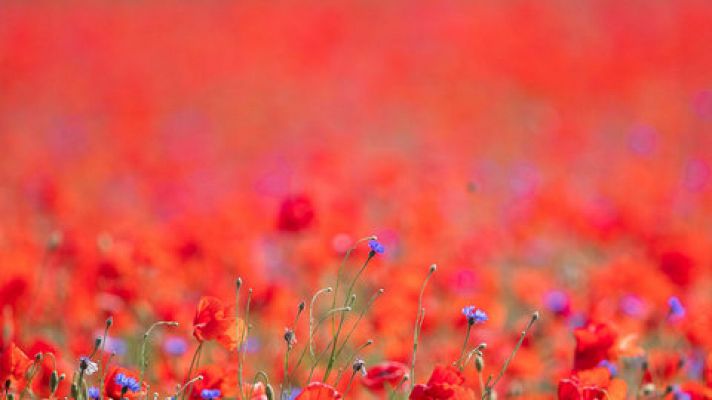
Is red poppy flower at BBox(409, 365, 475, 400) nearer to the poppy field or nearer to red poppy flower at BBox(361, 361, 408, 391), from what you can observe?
the poppy field

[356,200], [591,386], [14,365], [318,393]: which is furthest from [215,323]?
[356,200]

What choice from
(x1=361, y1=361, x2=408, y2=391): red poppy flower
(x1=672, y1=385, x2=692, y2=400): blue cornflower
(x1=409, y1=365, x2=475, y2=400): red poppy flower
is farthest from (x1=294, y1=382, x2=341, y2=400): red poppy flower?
(x1=672, y1=385, x2=692, y2=400): blue cornflower

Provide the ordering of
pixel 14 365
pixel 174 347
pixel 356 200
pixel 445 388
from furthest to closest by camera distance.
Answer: pixel 356 200 < pixel 174 347 < pixel 14 365 < pixel 445 388

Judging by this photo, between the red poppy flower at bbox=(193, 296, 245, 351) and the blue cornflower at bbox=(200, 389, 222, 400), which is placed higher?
the red poppy flower at bbox=(193, 296, 245, 351)

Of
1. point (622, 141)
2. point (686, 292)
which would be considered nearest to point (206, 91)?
point (622, 141)

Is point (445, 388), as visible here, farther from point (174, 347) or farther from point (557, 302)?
point (557, 302)
